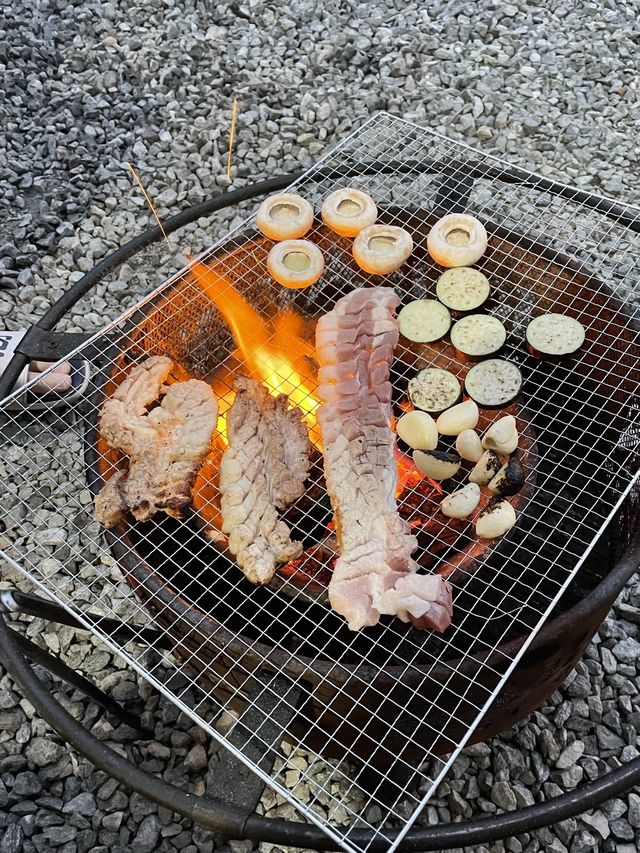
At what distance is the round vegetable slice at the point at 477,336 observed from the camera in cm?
350

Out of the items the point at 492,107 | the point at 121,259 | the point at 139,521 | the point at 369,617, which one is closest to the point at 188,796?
the point at 369,617

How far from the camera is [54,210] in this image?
588cm

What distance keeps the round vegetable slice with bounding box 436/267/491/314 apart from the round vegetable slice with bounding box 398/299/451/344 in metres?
0.05

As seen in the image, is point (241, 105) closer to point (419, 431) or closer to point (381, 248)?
point (381, 248)

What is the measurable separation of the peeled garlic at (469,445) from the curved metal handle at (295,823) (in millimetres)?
1285

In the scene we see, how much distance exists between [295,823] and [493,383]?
77.3 inches

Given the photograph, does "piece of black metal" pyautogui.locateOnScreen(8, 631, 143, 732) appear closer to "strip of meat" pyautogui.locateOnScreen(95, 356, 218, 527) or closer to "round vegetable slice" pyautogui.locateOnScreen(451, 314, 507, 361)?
"strip of meat" pyautogui.locateOnScreen(95, 356, 218, 527)

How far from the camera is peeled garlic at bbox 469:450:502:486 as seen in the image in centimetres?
312

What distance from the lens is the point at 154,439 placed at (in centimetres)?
308

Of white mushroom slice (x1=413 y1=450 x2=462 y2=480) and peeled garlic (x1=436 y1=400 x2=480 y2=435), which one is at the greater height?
peeled garlic (x1=436 y1=400 x2=480 y2=435)

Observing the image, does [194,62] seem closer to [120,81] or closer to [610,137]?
[120,81]

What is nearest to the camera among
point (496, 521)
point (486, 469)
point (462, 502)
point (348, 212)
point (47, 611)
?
point (47, 611)

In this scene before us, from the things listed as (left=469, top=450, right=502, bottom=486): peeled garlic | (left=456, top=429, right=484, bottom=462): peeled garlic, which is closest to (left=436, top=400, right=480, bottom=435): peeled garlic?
(left=456, top=429, right=484, bottom=462): peeled garlic

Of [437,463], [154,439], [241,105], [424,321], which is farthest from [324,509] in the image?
[241,105]
